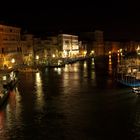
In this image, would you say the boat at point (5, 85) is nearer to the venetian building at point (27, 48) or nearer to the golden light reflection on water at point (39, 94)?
the golden light reflection on water at point (39, 94)

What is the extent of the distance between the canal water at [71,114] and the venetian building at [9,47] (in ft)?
36.6

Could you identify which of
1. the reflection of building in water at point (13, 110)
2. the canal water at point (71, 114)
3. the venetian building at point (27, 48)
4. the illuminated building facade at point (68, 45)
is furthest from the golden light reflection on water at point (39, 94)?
the illuminated building facade at point (68, 45)

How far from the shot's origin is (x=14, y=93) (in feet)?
57.8

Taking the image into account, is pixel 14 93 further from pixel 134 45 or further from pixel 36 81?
pixel 134 45

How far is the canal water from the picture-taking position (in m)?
10.8

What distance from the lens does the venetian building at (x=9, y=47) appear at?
29719 mm

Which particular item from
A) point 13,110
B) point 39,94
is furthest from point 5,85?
point 13,110

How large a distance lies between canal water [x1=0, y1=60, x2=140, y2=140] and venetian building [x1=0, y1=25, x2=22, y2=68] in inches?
439

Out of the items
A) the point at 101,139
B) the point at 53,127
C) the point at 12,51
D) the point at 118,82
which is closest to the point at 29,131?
the point at 53,127

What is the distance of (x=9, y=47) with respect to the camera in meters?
31.9

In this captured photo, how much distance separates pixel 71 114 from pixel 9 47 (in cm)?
1999

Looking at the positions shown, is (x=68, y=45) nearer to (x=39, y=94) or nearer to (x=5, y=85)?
(x=5, y=85)

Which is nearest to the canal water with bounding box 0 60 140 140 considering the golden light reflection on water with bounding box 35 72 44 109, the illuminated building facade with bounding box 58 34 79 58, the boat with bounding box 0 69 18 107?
the golden light reflection on water with bounding box 35 72 44 109

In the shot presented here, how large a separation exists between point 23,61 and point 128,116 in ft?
75.1
